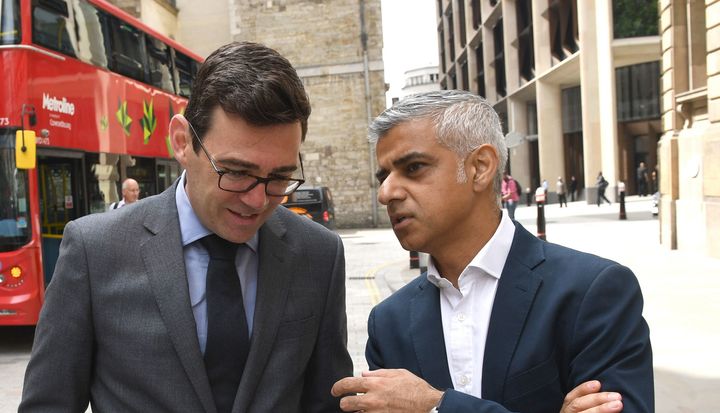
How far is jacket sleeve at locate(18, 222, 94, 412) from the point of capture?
1.72 meters

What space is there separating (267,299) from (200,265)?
Answer: 20 centimetres

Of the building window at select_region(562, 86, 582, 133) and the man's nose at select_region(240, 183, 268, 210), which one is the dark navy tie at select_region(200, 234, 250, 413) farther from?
the building window at select_region(562, 86, 582, 133)

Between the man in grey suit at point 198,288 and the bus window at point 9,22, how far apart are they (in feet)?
20.6

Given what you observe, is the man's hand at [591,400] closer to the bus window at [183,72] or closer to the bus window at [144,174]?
the bus window at [144,174]

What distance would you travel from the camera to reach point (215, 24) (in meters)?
29.0

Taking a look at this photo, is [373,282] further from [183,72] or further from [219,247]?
[219,247]

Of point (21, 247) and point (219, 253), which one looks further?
point (21, 247)

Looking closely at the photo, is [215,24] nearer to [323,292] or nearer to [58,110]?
[58,110]

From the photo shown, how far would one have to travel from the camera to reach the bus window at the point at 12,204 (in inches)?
285

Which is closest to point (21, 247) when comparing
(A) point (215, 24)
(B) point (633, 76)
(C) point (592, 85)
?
(A) point (215, 24)

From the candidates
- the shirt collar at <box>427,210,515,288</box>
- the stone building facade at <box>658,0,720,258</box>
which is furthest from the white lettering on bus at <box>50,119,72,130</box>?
the stone building facade at <box>658,0,720,258</box>

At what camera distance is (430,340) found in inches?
71.7

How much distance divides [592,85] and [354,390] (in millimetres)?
31259

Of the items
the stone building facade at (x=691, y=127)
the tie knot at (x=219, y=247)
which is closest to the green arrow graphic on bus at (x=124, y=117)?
the tie knot at (x=219, y=247)
